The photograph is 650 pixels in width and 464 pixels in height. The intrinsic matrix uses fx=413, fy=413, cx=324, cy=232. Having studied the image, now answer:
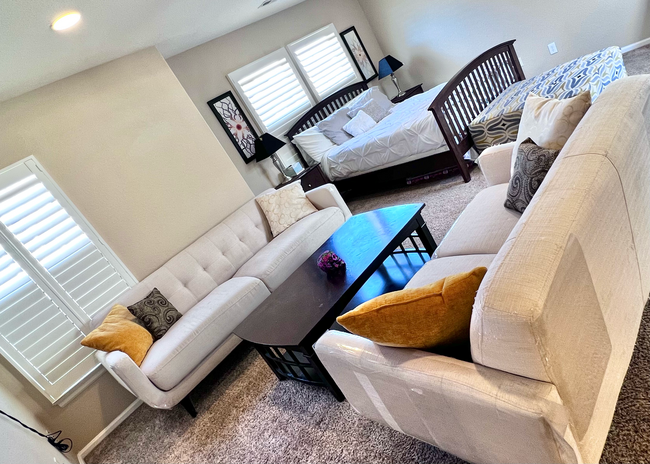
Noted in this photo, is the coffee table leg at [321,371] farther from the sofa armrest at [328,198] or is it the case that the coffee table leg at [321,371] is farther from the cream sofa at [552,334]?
the sofa armrest at [328,198]

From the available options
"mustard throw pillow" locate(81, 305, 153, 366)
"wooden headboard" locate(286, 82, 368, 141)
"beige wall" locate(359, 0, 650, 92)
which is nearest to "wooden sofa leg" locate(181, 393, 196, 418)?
"mustard throw pillow" locate(81, 305, 153, 366)

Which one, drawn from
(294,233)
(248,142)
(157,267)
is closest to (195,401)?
(157,267)

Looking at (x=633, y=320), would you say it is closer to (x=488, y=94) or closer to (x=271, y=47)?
(x=488, y=94)

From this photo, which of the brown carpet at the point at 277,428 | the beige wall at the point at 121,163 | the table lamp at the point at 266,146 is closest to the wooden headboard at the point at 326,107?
the table lamp at the point at 266,146

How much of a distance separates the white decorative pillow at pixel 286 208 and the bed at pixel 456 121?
111cm

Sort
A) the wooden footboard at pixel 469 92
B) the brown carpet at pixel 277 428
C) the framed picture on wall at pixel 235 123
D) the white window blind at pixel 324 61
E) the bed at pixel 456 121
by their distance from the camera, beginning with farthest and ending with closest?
the white window blind at pixel 324 61
the framed picture on wall at pixel 235 123
the wooden footboard at pixel 469 92
the bed at pixel 456 121
the brown carpet at pixel 277 428

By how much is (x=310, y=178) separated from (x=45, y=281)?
2727 millimetres

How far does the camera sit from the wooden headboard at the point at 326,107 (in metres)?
5.16

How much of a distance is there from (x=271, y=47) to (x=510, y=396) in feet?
16.5

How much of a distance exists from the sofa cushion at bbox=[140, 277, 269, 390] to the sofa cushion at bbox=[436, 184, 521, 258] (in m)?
1.40

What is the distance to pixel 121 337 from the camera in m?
2.57

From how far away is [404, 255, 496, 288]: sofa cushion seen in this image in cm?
174

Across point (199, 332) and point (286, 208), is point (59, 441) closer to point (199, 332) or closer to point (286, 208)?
point (199, 332)

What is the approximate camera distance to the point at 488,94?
4.12 metres
